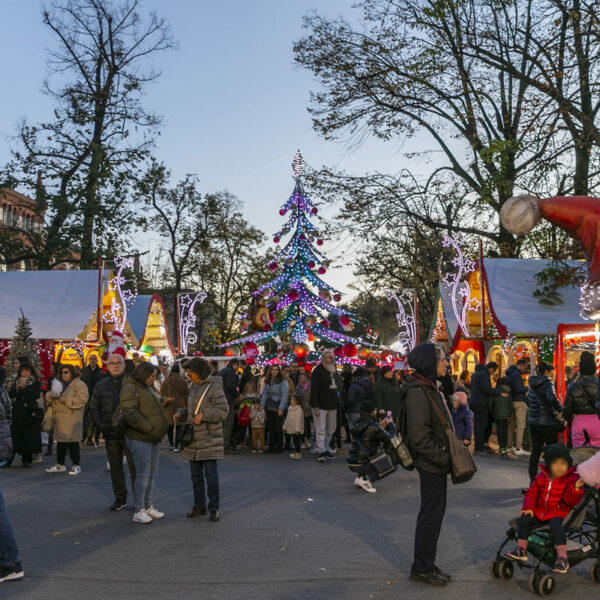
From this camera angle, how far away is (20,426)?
1336 cm

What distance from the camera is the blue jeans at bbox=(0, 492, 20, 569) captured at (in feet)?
19.2

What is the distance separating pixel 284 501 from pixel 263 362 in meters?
16.3

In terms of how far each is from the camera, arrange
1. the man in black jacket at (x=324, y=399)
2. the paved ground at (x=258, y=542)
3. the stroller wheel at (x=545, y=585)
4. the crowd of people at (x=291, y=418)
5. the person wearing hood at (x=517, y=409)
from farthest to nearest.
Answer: the person wearing hood at (x=517, y=409)
the man in black jacket at (x=324, y=399)
the crowd of people at (x=291, y=418)
the paved ground at (x=258, y=542)
the stroller wheel at (x=545, y=585)

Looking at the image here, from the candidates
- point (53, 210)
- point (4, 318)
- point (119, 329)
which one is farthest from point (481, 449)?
point (53, 210)

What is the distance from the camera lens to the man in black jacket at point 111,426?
30.1 feet

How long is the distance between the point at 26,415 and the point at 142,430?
5.92m

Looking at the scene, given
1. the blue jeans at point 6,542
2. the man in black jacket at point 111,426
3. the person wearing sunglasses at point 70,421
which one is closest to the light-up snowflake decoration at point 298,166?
the person wearing sunglasses at point 70,421

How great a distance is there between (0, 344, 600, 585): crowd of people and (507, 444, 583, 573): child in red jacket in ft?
0.06

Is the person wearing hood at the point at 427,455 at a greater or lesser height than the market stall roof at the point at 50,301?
lesser

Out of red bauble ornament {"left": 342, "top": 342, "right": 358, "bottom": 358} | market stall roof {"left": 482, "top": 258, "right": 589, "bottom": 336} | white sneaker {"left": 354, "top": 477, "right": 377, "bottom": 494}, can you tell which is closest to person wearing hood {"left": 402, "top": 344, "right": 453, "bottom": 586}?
white sneaker {"left": 354, "top": 477, "right": 377, "bottom": 494}

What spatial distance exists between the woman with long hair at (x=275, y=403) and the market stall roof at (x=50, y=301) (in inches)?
375

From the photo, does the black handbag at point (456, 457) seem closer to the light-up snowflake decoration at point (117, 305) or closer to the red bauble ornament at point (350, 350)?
the red bauble ornament at point (350, 350)

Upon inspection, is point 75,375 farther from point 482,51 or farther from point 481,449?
point 482,51

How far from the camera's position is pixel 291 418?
1541 cm
